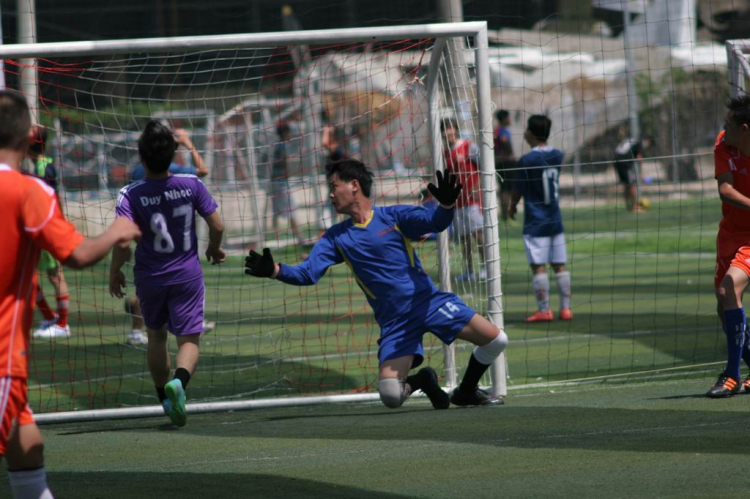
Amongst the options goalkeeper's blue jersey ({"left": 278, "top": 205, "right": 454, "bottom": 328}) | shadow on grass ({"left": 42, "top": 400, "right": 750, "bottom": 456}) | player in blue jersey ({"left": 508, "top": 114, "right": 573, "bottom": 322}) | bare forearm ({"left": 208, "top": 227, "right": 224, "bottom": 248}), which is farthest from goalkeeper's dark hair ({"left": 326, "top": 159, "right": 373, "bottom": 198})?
player in blue jersey ({"left": 508, "top": 114, "right": 573, "bottom": 322})

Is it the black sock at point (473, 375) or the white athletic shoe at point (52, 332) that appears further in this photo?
the white athletic shoe at point (52, 332)

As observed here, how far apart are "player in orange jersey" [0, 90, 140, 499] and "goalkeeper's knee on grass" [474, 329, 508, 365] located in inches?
142

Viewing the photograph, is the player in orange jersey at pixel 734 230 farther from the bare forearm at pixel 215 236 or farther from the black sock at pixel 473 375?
the bare forearm at pixel 215 236

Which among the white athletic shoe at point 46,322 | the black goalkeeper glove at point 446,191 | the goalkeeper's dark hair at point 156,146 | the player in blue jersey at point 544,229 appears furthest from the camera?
the white athletic shoe at point 46,322

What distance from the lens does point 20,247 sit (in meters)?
3.53

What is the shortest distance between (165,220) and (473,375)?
2.29 m

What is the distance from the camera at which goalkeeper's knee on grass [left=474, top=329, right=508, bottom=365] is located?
267 inches

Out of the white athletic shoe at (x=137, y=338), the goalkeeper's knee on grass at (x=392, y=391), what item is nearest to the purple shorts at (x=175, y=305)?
the goalkeeper's knee on grass at (x=392, y=391)

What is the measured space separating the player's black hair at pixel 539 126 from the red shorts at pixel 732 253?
4.22 m

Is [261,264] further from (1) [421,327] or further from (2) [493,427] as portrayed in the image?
(2) [493,427]

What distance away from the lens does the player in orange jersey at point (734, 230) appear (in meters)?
6.54

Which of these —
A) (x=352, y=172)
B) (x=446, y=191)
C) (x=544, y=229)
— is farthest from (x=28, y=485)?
(x=544, y=229)

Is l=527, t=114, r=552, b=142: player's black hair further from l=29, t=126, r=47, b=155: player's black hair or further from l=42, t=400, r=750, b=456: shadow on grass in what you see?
l=29, t=126, r=47, b=155: player's black hair

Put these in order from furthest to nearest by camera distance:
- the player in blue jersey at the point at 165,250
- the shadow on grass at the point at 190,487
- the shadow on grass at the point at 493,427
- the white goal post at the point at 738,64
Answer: the white goal post at the point at 738,64 → the player in blue jersey at the point at 165,250 → the shadow on grass at the point at 493,427 → the shadow on grass at the point at 190,487
